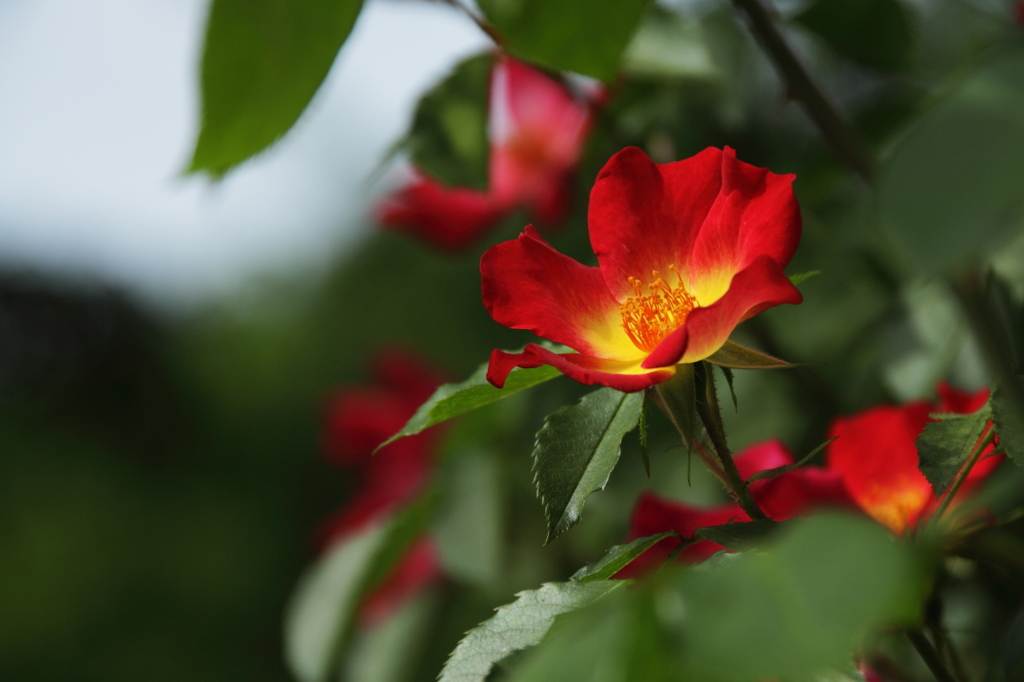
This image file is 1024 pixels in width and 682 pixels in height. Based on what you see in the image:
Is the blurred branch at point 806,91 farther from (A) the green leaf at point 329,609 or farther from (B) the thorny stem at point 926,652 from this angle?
(A) the green leaf at point 329,609

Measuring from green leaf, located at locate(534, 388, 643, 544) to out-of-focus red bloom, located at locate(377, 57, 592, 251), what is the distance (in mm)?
409

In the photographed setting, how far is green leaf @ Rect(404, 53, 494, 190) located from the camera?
1.80ft

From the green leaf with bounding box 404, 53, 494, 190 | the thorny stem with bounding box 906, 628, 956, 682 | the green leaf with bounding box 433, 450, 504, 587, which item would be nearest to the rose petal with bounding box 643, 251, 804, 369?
the thorny stem with bounding box 906, 628, 956, 682

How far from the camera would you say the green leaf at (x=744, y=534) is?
0.23 metres

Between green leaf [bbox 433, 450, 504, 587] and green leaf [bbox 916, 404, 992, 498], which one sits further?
green leaf [bbox 433, 450, 504, 587]

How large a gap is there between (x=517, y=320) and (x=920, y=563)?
169 mm

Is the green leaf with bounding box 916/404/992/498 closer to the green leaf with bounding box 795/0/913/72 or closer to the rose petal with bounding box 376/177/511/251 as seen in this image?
the green leaf with bounding box 795/0/913/72

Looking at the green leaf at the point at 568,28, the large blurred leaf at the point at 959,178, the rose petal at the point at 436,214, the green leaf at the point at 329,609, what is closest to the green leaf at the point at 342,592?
the green leaf at the point at 329,609

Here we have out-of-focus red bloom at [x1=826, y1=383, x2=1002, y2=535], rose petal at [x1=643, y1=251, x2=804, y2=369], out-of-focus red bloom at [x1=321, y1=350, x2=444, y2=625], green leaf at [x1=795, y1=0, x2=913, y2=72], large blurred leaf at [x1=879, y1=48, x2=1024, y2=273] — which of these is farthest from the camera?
out-of-focus red bloom at [x1=321, y1=350, x2=444, y2=625]

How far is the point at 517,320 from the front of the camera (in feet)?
0.99

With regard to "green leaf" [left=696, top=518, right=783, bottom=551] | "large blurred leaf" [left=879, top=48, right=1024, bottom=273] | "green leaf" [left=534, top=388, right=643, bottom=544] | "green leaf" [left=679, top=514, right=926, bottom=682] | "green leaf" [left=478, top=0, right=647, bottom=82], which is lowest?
"green leaf" [left=696, top=518, right=783, bottom=551]

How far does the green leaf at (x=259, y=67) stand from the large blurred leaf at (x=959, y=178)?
0.21m

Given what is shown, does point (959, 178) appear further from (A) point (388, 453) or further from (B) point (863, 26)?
(A) point (388, 453)

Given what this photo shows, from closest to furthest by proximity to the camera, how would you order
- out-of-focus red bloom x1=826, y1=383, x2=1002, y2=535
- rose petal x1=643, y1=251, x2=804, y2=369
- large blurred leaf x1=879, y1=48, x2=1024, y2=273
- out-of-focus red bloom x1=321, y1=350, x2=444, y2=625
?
large blurred leaf x1=879, y1=48, x2=1024, y2=273 < rose petal x1=643, y1=251, x2=804, y2=369 < out-of-focus red bloom x1=826, y1=383, x2=1002, y2=535 < out-of-focus red bloom x1=321, y1=350, x2=444, y2=625
